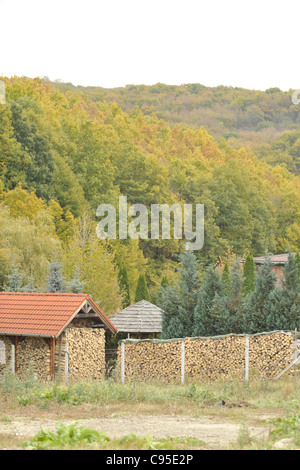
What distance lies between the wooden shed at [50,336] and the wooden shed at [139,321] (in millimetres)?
5423

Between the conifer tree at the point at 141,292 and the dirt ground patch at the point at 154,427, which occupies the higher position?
the conifer tree at the point at 141,292

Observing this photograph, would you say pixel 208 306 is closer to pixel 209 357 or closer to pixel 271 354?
pixel 209 357

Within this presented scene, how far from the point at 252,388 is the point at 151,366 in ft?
16.1

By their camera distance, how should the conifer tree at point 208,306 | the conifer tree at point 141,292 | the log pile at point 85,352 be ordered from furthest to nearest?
1. the conifer tree at point 141,292
2. the conifer tree at point 208,306
3. the log pile at point 85,352

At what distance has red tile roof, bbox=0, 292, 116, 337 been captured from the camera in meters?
20.7

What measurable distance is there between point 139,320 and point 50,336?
849 centimetres

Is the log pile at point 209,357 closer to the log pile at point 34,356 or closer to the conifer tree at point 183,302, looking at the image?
the log pile at point 34,356

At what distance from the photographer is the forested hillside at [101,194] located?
114 ft

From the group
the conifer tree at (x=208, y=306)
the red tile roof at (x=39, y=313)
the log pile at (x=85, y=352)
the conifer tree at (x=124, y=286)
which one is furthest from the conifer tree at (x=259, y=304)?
the conifer tree at (x=124, y=286)

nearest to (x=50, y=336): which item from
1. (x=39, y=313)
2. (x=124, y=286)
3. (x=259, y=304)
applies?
(x=39, y=313)

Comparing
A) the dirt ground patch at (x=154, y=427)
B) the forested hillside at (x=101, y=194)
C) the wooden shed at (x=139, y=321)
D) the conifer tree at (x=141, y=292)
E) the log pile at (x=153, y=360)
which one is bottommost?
the dirt ground patch at (x=154, y=427)

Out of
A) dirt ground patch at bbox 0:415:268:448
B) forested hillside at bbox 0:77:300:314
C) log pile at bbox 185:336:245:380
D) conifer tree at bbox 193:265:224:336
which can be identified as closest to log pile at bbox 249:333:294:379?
log pile at bbox 185:336:245:380

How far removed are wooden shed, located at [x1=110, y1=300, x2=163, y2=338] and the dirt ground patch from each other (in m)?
14.9

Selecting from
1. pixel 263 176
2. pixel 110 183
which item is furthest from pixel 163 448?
pixel 263 176
